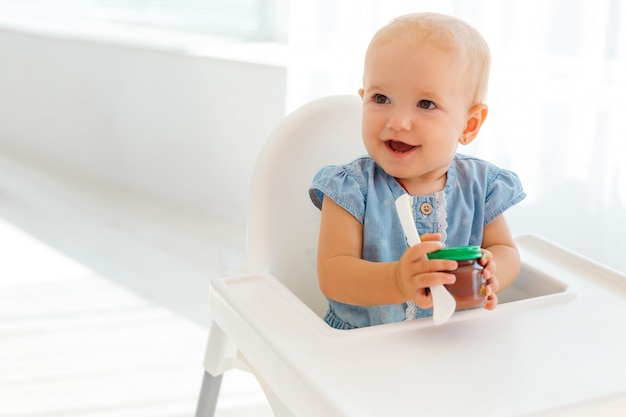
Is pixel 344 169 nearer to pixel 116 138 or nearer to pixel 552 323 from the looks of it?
pixel 552 323

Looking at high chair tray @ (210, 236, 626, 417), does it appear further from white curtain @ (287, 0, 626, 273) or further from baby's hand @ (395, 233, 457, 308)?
white curtain @ (287, 0, 626, 273)

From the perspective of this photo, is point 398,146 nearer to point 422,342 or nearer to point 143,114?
point 422,342

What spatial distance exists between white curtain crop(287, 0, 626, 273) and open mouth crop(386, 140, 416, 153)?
955 millimetres

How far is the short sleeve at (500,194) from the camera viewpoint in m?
1.05

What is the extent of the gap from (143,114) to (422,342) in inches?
90.6

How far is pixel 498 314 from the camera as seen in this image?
0.86 m

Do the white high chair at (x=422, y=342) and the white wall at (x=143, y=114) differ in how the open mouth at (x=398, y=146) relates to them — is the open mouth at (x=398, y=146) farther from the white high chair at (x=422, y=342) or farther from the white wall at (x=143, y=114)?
the white wall at (x=143, y=114)

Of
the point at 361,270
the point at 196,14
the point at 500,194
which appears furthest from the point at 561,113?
the point at 196,14

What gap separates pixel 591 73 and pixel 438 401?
4.21ft

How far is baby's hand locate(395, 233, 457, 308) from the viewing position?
2.54 ft

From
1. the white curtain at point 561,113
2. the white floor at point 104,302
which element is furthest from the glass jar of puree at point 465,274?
the white curtain at point 561,113

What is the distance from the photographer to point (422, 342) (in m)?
0.79

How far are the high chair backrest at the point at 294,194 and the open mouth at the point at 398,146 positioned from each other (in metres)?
0.20

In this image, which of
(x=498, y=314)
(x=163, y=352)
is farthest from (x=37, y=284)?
(x=498, y=314)
